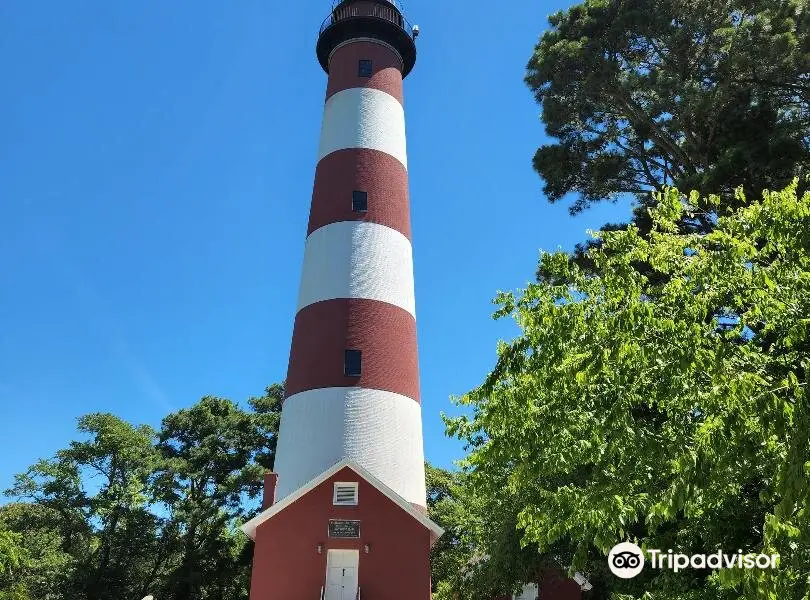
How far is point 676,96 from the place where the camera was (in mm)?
15812

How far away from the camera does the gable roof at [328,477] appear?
53.8 feet

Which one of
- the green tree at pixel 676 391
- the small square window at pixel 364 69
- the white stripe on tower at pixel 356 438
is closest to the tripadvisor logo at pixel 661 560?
the green tree at pixel 676 391

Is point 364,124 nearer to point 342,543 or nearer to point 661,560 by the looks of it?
point 342,543

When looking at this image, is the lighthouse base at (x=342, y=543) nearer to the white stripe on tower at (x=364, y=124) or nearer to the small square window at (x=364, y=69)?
the white stripe on tower at (x=364, y=124)

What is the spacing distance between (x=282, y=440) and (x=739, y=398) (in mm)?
15762

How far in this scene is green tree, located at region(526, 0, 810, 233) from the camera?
14.2 m

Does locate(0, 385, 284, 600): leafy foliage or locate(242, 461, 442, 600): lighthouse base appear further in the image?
locate(0, 385, 284, 600): leafy foliage

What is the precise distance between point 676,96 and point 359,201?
979 centimetres

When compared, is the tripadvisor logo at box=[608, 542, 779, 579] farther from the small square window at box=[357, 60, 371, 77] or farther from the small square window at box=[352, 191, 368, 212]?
the small square window at box=[357, 60, 371, 77]

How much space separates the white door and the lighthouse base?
0.07ft

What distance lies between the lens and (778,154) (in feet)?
44.2

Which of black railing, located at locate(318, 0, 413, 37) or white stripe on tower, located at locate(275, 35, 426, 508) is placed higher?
black railing, located at locate(318, 0, 413, 37)

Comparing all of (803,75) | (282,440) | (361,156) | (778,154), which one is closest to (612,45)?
(803,75)

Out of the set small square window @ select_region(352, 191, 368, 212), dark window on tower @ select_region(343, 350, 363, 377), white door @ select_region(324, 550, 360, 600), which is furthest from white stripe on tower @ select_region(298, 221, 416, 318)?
white door @ select_region(324, 550, 360, 600)
